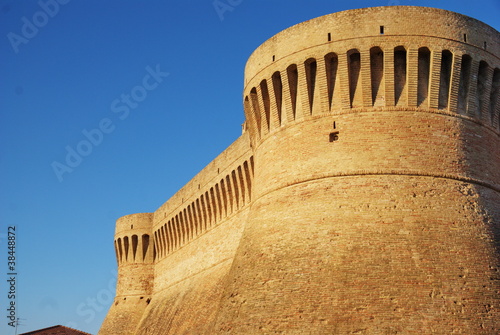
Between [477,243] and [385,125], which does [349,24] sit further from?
[477,243]

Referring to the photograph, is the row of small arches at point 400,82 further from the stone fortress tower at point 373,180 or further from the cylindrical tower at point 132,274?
the cylindrical tower at point 132,274

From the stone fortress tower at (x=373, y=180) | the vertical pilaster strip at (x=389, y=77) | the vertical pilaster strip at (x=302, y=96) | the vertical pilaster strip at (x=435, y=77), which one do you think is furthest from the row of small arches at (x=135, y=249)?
the vertical pilaster strip at (x=435, y=77)

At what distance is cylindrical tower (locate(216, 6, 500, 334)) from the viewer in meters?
12.0

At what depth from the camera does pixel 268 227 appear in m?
14.6

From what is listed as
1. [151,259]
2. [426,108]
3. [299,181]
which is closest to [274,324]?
[299,181]

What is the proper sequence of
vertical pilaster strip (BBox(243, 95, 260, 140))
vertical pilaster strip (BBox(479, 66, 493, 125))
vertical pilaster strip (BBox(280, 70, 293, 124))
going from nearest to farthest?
1. vertical pilaster strip (BBox(479, 66, 493, 125))
2. vertical pilaster strip (BBox(280, 70, 293, 124))
3. vertical pilaster strip (BBox(243, 95, 260, 140))

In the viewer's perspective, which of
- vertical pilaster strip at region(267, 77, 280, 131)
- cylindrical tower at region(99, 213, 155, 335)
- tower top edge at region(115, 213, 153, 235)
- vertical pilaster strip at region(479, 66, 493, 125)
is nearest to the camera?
vertical pilaster strip at region(479, 66, 493, 125)

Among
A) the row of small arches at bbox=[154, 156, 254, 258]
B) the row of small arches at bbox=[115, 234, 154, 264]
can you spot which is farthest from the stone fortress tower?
the row of small arches at bbox=[115, 234, 154, 264]

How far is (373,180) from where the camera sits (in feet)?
44.2

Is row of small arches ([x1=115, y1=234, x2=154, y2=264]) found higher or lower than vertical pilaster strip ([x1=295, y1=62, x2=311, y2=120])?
higher

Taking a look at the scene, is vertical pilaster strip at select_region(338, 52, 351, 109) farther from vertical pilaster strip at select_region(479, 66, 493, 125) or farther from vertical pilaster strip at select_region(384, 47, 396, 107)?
vertical pilaster strip at select_region(479, 66, 493, 125)

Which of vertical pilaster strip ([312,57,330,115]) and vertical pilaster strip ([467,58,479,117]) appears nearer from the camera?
vertical pilaster strip ([467,58,479,117])

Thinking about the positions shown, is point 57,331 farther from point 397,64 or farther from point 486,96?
point 486,96

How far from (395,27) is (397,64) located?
837mm
